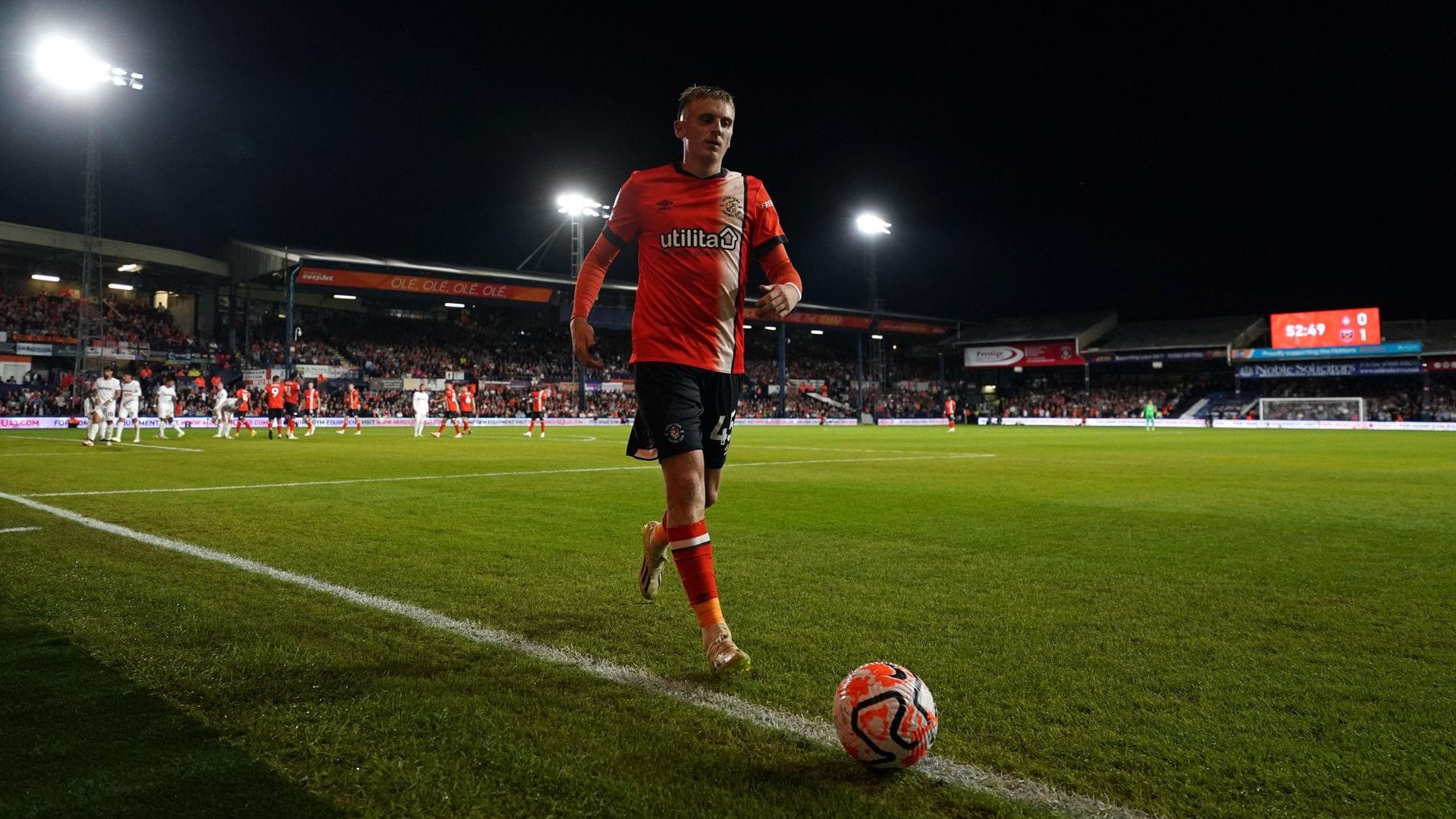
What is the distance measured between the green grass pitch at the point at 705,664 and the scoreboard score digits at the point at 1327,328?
51.5m

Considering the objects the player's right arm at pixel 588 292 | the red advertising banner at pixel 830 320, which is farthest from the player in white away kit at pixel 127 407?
the red advertising banner at pixel 830 320

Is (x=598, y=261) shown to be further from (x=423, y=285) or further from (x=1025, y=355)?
(x=1025, y=355)

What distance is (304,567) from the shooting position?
4.63 metres

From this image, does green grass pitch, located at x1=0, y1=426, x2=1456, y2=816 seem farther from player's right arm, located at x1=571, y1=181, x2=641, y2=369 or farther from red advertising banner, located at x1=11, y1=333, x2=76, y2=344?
red advertising banner, located at x1=11, y1=333, x2=76, y2=344

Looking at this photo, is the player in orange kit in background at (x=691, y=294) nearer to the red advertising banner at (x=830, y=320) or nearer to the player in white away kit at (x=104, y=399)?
the player in white away kit at (x=104, y=399)

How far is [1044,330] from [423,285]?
142 feet

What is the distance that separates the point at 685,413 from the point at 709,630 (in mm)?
824

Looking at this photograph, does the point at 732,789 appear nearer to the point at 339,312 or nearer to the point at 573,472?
the point at 573,472

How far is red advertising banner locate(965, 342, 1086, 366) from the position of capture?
60.6m

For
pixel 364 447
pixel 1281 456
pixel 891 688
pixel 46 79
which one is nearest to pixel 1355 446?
pixel 1281 456

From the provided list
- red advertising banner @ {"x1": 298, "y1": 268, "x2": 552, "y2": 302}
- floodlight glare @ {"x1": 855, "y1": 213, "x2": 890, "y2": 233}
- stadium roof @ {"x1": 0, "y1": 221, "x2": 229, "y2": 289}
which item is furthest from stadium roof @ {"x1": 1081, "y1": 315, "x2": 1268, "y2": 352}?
stadium roof @ {"x1": 0, "y1": 221, "x2": 229, "y2": 289}

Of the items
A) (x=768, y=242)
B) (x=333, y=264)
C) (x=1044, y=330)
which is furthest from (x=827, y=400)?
(x=768, y=242)

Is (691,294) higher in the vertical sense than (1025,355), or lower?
lower

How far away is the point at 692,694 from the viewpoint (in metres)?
2.66
